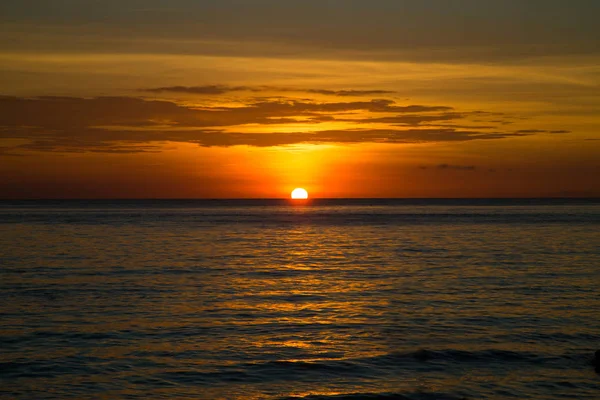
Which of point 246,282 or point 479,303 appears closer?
point 479,303

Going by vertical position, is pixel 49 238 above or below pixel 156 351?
above

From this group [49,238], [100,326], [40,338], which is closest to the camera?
[40,338]

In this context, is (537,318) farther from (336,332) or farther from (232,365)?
(232,365)

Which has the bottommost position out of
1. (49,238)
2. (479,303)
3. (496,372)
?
(496,372)

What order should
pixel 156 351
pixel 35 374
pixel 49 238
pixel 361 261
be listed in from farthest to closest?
pixel 49 238, pixel 361 261, pixel 156 351, pixel 35 374

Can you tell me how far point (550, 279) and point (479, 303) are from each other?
29.0 feet

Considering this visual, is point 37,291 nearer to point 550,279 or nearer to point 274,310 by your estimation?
point 274,310

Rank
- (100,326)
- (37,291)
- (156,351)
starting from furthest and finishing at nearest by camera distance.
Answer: (37,291) < (100,326) < (156,351)

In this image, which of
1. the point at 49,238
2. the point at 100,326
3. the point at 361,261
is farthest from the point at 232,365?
the point at 49,238

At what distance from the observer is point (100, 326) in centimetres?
2305

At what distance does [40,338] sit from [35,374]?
12.9ft

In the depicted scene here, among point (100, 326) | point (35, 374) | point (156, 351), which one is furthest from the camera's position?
point (100, 326)

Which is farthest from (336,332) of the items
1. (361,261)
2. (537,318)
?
(361,261)

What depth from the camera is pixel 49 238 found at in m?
64.2
